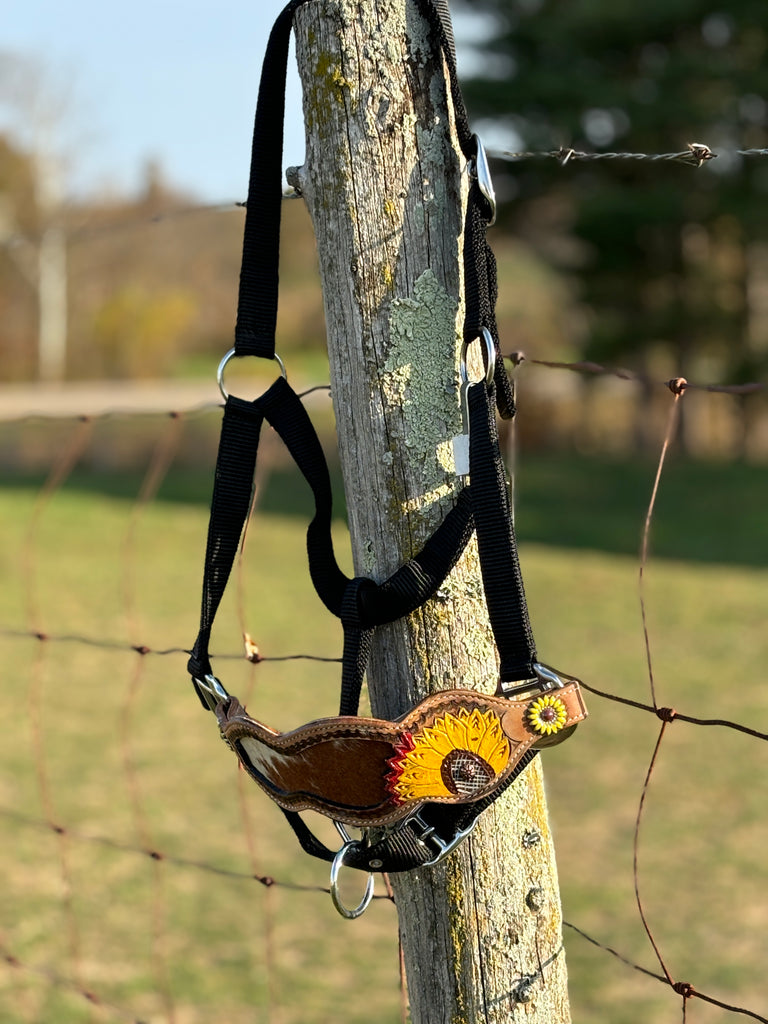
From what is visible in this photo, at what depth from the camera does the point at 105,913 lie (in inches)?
134

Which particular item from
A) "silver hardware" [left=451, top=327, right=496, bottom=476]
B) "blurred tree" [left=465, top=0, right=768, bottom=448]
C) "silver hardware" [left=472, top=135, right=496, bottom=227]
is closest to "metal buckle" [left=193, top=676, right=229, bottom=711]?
"silver hardware" [left=451, top=327, right=496, bottom=476]

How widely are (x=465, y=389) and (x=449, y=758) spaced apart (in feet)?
1.21

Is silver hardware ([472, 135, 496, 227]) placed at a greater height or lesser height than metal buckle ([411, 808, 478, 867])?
greater

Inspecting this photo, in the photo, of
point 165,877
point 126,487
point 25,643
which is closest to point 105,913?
point 165,877

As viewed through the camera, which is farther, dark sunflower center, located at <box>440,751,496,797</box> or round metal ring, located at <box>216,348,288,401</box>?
round metal ring, located at <box>216,348,288,401</box>

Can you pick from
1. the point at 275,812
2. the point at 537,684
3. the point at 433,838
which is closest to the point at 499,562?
the point at 537,684

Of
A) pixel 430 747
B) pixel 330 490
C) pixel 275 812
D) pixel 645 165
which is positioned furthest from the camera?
pixel 645 165

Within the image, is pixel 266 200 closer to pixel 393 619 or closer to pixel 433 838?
pixel 393 619

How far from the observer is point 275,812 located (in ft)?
13.9

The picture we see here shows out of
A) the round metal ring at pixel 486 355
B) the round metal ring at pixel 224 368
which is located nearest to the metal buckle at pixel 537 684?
the round metal ring at pixel 486 355

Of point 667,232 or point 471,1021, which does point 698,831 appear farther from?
point 667,232

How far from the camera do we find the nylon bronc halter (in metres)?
1.03

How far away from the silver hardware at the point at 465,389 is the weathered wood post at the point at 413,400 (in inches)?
0.6

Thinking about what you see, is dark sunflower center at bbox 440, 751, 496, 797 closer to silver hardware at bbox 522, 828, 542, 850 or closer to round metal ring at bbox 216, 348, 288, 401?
silver hardware at bbox 522, 828, 542, 850
